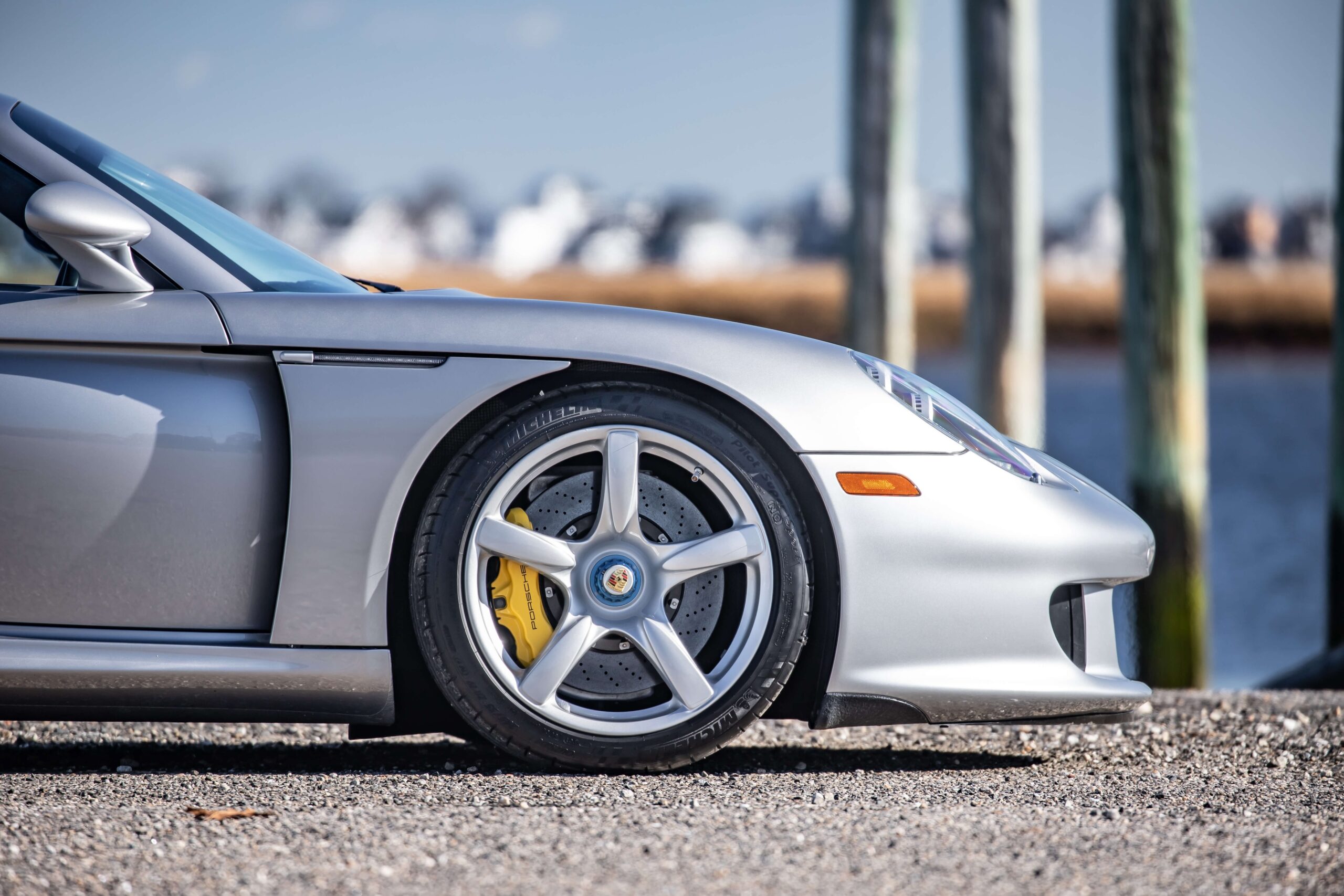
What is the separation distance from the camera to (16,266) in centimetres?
275

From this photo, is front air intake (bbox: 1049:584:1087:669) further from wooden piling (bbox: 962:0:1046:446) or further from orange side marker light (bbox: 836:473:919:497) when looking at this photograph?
wooden piling (bbox: 962:0:1046:446)

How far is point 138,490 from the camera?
2.35m

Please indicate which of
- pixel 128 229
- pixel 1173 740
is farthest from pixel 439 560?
pixel 1173 740

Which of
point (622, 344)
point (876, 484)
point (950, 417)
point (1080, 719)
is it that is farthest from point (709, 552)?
point (1080, 719)

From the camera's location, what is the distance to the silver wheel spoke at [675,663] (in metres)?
2.38

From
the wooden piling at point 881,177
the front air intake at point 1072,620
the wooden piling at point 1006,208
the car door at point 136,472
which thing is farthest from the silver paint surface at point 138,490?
the wooden piling at point 881,177

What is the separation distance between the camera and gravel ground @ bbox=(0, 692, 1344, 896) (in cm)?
183

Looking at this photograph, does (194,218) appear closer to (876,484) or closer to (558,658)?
(558,658)

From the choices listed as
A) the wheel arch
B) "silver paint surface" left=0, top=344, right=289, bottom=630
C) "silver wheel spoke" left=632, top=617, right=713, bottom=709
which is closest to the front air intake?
the wheel arch

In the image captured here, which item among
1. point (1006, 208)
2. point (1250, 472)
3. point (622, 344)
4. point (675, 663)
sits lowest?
point (1250, 472)

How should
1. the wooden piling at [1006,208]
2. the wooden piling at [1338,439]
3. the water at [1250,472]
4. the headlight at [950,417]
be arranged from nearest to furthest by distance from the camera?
1. the headlight at [950,417]
2. the wooden piling at [1338,439]
3. the wooden piling at [1006,208]
4. the water at [1250,472]

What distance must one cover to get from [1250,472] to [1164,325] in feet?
62.7

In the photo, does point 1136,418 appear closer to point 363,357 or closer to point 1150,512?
point 1150,512

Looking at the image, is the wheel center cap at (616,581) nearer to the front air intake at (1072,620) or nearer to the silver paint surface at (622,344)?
the silver paint surface at (622,344)
